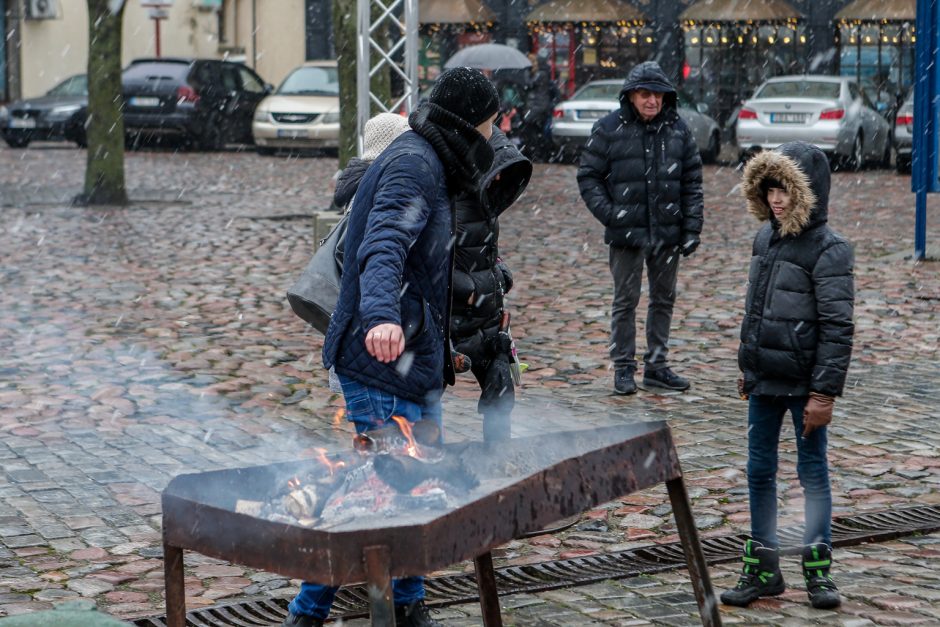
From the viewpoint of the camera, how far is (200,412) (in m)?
8.26

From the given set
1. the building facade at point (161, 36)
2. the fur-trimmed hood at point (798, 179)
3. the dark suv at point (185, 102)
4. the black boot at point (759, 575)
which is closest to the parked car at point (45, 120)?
the dark suv at point (185, 102)

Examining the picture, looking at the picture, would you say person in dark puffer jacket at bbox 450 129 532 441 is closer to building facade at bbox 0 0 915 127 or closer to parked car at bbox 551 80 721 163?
parked car at bbox 551 80 721 163

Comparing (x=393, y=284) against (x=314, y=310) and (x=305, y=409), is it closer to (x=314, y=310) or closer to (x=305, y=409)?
(x=314, y=310)

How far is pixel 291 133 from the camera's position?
1077 inches

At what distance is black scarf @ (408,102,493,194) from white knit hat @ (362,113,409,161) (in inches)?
53.6

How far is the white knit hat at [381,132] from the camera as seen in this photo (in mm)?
6094

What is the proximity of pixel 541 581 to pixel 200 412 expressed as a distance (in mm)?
3199

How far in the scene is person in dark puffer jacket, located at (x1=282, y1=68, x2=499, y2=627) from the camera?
4.63 metres

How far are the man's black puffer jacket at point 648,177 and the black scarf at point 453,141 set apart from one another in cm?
411

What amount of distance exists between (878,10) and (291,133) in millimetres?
13418

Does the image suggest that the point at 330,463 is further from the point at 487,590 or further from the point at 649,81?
the point at 649,81

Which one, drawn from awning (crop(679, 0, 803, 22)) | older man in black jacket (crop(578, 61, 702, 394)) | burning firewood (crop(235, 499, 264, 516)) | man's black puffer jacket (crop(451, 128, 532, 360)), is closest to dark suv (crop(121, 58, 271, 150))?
awning (crop(679, 0, 803, 22))

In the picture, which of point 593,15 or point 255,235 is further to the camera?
point 593,15

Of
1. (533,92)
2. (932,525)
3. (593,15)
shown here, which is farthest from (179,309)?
(593,15)
